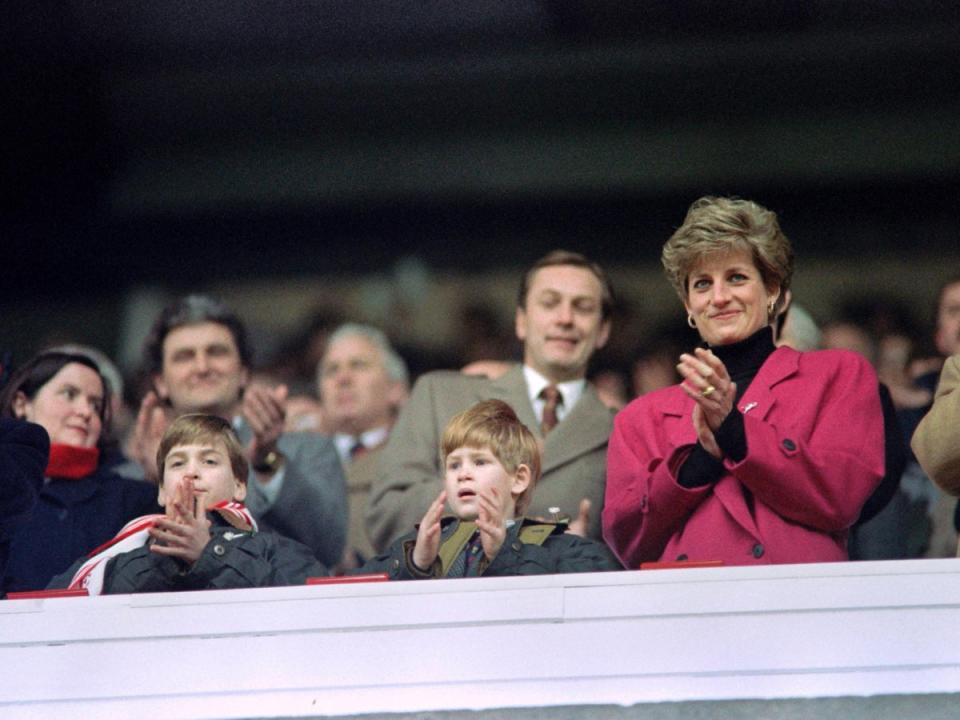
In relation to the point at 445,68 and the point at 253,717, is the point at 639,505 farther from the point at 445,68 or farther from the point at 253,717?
the point at 445,68

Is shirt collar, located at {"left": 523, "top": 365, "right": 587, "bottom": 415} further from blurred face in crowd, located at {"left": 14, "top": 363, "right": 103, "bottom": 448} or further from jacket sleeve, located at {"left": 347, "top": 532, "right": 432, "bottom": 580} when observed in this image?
jacket sleeve, located at {"left": 347, "top": 532, "right": 432, "bottom": 580}

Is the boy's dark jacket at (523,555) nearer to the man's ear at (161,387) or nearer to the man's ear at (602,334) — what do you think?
the man's ear at (602,334)

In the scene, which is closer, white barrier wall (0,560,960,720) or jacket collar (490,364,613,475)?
white barrier wall (0,560,960,720)

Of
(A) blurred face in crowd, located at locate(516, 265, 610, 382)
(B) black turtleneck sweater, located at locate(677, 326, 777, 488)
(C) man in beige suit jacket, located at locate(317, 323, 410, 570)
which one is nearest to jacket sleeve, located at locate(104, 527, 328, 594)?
(B) black turtleneck sweater, located at locate(677, 326, 777, 488)

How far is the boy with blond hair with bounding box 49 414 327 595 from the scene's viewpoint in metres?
3.88

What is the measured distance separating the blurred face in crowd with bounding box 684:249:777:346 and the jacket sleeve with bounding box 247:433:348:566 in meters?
1.78

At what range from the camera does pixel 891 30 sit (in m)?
6.50

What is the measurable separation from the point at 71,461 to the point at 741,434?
2.12 m

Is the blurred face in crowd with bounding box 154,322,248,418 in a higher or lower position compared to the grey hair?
lower

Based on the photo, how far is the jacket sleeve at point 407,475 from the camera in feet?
16.6

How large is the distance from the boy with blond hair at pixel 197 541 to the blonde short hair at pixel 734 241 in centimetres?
108

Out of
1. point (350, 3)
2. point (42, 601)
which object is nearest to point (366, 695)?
point (42, 601)

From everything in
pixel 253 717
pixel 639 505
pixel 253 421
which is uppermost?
pixel 253 421

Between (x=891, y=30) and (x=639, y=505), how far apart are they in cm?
318
